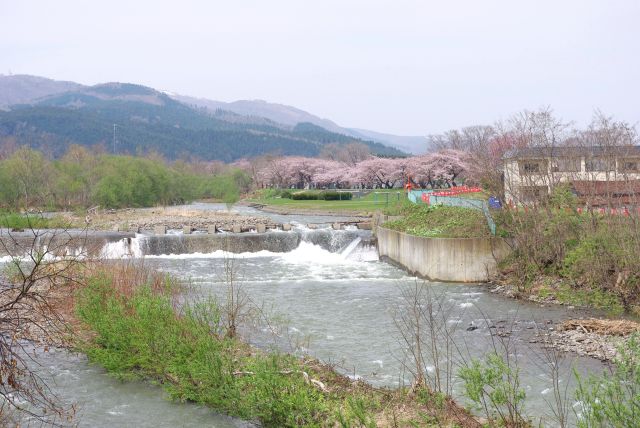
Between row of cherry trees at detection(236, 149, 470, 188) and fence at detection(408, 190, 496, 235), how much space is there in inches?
572

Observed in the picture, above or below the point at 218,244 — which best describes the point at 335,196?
above

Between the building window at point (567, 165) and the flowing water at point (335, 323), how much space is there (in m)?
5.21

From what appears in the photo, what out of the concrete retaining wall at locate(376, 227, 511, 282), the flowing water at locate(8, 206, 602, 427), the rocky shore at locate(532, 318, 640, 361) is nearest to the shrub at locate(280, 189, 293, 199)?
the flowing water at locate(8, 206, 602, 427)

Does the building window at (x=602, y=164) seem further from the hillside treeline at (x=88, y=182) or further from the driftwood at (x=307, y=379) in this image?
the hillside treeline at (x=88, y=182)

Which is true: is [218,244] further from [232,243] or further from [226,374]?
[226,374]

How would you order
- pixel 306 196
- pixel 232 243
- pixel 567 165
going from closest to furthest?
pixel 567 165 → pixel 232 243 → pixel 306 196

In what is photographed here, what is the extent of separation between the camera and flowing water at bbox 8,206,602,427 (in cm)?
954

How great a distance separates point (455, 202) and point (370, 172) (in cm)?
5347

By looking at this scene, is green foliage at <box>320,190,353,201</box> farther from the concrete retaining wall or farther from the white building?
the concrete retaining wall

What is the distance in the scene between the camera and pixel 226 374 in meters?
8.97

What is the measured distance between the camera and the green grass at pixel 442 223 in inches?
869

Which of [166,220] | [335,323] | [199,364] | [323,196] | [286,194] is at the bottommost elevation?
[335,323]

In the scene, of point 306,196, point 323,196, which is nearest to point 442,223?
point 323,196

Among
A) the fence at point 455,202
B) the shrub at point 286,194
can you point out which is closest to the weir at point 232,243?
the fence at point 455,202
